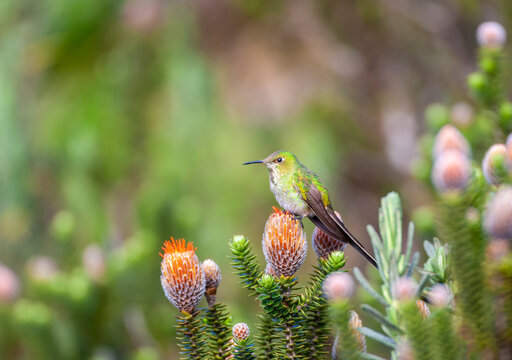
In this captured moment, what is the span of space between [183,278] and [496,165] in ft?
2.04

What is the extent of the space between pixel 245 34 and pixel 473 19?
2129mm

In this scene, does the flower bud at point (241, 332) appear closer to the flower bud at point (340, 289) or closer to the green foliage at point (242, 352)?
the green foliage at point (242, 352)

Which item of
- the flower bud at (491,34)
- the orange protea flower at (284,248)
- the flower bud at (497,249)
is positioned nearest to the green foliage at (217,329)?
the orange protea flower at (284,248)

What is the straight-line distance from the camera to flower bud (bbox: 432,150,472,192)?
66 centimetres

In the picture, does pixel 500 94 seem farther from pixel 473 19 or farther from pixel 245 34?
pixel 245 34

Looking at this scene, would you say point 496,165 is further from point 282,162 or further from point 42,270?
point 42,270

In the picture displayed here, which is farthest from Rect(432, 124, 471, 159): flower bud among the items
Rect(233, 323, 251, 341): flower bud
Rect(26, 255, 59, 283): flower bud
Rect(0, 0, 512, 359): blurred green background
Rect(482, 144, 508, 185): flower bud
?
Rect(26, 255, 59, 283): flower bud

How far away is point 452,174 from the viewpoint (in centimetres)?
66

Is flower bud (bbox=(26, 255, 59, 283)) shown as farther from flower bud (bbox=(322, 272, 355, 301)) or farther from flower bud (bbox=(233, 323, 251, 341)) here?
flower bud (bbox=(322, 272, 355, 301))

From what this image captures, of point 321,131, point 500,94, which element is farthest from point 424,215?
point 321,131

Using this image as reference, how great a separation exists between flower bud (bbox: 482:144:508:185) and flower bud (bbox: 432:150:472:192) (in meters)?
0.31

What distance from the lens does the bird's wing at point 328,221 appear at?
114 cm

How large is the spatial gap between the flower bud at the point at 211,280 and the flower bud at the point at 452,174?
0.52 meters

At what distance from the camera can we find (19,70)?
13.3 feet
